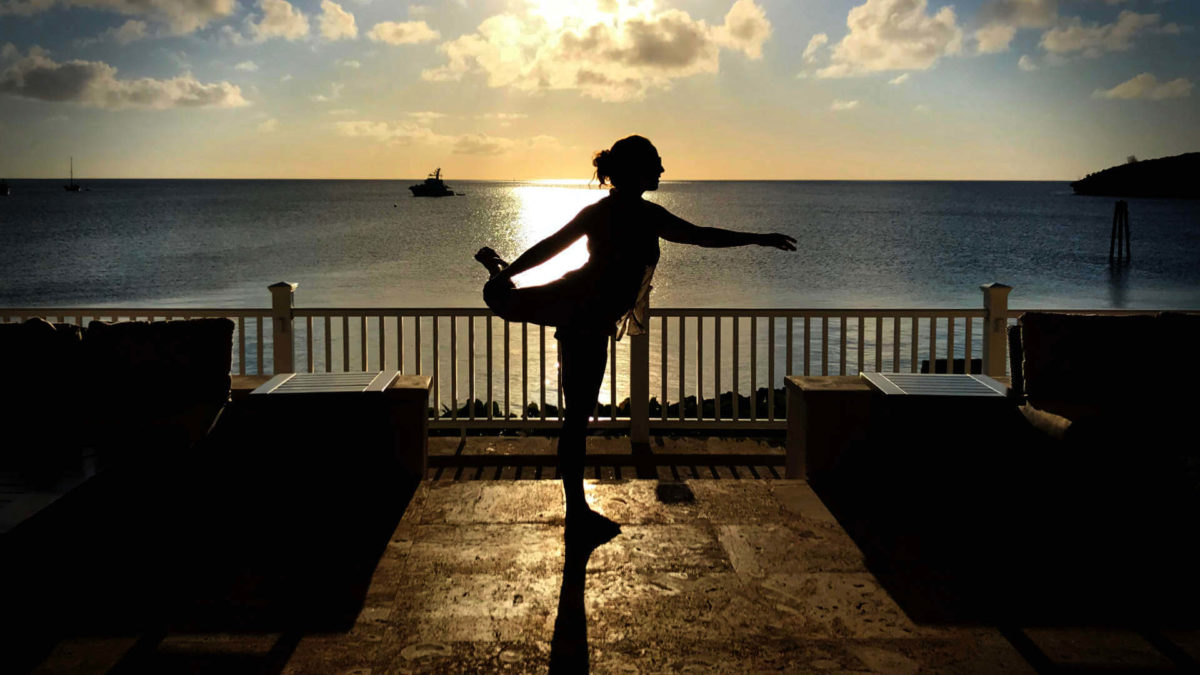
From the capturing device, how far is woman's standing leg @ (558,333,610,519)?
Result: 3.38m

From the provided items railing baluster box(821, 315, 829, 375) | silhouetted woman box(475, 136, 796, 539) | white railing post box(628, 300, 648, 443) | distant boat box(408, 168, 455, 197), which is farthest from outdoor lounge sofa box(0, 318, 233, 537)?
distant boat box(408, 168, 455, 197)

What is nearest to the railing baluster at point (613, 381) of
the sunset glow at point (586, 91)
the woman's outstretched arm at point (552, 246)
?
the woman's outstretched arm at point (552, 246)

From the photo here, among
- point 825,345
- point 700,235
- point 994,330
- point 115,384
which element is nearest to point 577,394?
point 700,235

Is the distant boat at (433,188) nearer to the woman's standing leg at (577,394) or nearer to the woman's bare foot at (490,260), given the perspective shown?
the woman's bare foot at (490,260)

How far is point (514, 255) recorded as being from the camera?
42.1m

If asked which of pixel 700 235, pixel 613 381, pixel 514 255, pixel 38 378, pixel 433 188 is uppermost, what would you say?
pixel 433 188

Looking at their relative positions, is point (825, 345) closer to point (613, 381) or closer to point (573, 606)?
point (613, 381)

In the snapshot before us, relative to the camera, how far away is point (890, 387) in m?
3.69

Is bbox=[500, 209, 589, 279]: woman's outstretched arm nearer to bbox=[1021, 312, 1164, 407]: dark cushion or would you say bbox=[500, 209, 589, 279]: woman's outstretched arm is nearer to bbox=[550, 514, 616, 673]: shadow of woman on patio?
bbox=[550, 514, 616, 673]: shadow of woman on patio

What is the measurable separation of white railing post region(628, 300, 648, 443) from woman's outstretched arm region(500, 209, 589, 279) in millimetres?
1983

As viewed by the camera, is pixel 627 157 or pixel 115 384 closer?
pixel 627 157

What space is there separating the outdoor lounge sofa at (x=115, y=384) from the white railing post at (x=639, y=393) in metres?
2.21

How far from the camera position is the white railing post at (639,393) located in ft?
17.3

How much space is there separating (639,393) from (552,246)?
2.32 m
